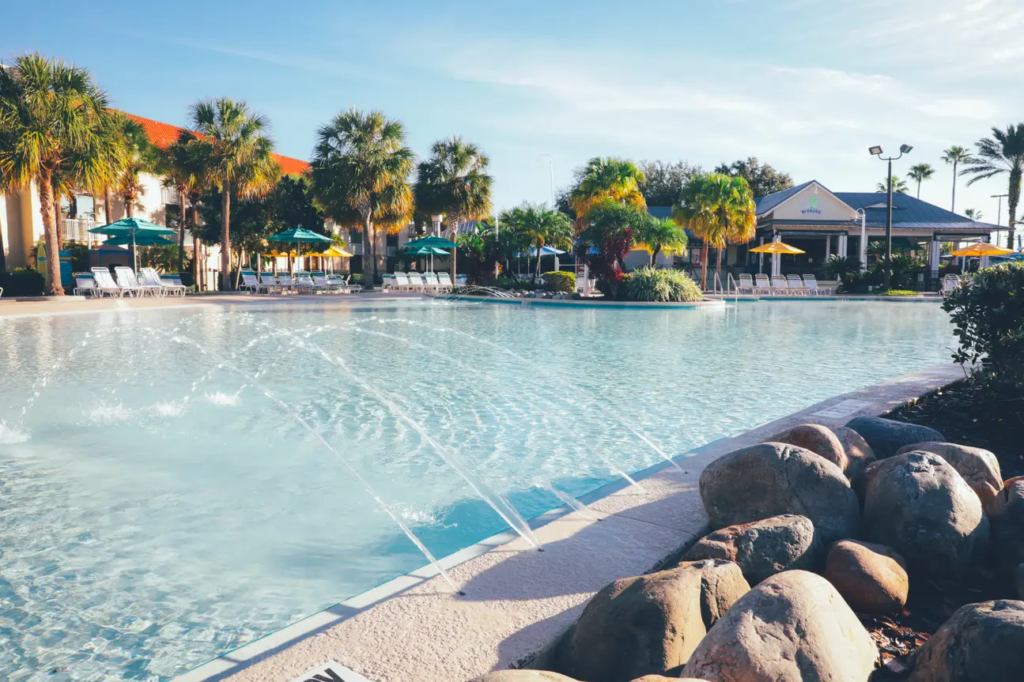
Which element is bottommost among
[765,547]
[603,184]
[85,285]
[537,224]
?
[765,547]

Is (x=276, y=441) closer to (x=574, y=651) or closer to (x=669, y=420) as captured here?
(x=669, y=420)

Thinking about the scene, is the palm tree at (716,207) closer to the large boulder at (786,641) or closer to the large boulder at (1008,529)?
the large boulder at (1008,529)

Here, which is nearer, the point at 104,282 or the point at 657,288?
the point at 657,288

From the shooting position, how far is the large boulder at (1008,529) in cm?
351

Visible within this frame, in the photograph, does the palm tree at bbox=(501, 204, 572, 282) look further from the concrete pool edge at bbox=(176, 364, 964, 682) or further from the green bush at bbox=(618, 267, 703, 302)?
the concrete pool edge at bbox=(176, 364, 964, 682)

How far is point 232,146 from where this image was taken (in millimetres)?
31891

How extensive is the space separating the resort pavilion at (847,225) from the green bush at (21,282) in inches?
1376

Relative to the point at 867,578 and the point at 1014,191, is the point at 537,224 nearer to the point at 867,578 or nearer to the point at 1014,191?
the point at 867,578

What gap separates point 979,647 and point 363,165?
113 ft

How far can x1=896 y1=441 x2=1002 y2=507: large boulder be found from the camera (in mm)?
4027

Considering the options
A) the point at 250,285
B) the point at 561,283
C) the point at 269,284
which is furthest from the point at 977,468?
the point at 250,285

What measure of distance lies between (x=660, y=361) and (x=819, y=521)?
8.35 metres

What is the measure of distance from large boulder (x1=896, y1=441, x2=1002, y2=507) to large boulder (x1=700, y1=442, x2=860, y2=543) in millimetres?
712

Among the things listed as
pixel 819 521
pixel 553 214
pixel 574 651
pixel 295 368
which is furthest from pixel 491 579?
pixel 553 214
